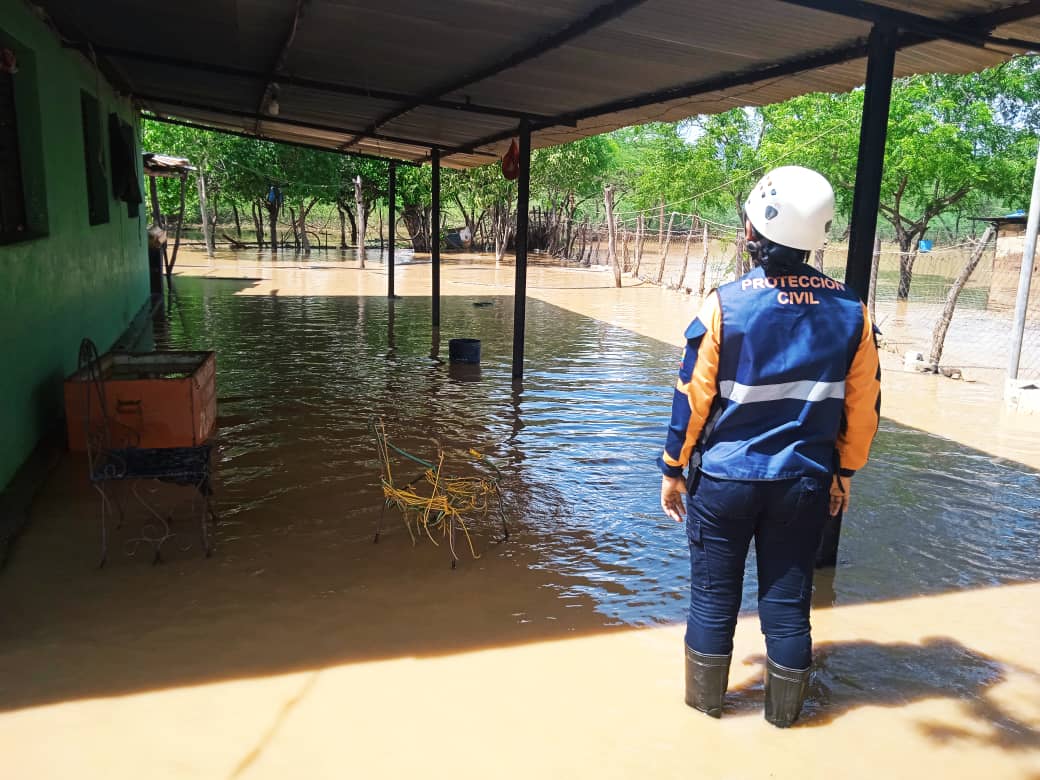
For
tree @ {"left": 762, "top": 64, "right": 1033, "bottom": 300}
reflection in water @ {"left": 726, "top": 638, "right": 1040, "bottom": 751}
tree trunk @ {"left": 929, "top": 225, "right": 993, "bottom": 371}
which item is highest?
tree @ {"left": 762, "top": 64, "right": 1033, "bottom": 300}

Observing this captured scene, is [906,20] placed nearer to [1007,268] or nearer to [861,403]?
[861,403]

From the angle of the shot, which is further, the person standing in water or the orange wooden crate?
the orange wooden crate

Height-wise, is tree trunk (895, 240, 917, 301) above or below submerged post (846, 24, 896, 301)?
below

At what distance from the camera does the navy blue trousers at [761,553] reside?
107 inches

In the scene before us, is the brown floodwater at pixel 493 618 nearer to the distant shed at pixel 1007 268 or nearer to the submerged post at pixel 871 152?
the submerged post at pixel 871 152

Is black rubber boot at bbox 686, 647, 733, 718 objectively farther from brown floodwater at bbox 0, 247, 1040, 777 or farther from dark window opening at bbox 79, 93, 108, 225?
dark window opening at bbox 79, 93, 108, 225

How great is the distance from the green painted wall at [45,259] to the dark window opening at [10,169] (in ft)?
0.26

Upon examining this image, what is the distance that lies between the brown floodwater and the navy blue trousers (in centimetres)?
38

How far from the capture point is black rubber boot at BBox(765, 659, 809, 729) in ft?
9.43

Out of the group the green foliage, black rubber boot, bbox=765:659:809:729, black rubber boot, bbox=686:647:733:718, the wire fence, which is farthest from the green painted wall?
the green foliage

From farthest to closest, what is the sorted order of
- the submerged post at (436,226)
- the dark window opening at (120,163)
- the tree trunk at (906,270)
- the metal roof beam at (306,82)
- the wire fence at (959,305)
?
the tree trunk at (906,270) < the submerged post at (436,226) < the wire fence at (959,305) < the dark window opening at (120,163) < the metal roof beam at (306,82)

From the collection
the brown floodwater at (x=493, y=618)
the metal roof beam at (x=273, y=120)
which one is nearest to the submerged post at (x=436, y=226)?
the metal roof beam at (x=273, y=120)

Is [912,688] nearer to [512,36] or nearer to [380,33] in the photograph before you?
[512,36]

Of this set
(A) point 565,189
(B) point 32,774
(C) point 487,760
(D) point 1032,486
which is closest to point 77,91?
(B) point 32,774
